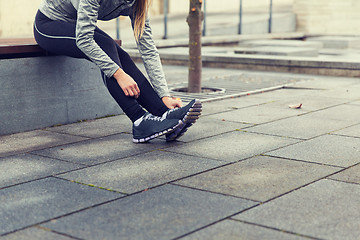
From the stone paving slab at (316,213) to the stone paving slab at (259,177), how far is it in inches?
5.3

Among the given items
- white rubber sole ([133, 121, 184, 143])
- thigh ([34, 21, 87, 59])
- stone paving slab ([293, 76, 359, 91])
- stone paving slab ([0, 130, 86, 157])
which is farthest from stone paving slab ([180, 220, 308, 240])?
stone paving slab ([293, 76, 359, 91])

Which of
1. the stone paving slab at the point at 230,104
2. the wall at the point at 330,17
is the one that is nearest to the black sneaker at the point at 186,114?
the stone paving slab at the point at 230,104

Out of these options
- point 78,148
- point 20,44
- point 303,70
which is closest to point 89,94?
point 20,44

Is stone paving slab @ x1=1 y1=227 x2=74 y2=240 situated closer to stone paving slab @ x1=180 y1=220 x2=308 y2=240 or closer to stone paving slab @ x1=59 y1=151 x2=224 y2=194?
stone paving slab @ x1=180 y1=220 x2=308 y2=240

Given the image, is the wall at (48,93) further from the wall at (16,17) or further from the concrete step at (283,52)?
the wall at (16,17)

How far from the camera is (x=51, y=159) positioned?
14.0 feet

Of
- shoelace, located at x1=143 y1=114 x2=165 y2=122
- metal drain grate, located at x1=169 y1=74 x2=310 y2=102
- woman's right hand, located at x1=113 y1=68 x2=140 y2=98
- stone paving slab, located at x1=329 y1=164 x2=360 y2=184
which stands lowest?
metal drain grate, located at x1=169 y1=74 x2=310 y2=102

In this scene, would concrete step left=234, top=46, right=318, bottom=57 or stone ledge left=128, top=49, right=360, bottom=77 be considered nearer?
stone ledge left=128, top=49, right=360, bottom=77

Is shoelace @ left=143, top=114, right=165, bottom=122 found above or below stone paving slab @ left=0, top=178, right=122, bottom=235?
above

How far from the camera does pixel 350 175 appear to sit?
3.86 metres

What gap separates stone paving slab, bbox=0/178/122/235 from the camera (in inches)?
120

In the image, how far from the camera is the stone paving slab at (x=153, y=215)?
2840 millimetres

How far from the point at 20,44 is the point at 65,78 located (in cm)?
52

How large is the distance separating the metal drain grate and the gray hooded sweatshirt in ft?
7.31
